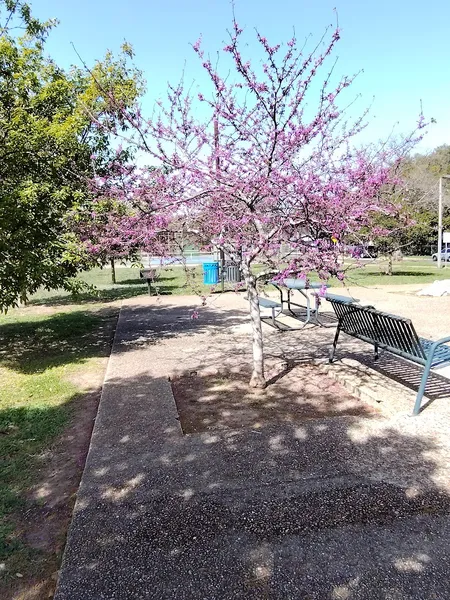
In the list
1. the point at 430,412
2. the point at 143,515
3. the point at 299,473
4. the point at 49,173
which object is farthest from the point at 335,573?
the point at 49,173

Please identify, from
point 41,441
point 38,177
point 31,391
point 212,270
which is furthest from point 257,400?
point 212,270

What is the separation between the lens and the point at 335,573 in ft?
7.28

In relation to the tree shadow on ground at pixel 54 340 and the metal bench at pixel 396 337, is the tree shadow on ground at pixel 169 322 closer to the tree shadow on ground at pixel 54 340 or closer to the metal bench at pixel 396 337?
the tree shadow on ground at pixel 54 340

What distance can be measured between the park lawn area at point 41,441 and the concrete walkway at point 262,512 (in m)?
0.18

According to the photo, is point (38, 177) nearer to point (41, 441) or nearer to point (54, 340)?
point (54, 340)

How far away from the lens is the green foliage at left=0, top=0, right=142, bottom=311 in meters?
5.82

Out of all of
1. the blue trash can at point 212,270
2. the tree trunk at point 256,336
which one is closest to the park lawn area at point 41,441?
the tree trunk at point 256,336

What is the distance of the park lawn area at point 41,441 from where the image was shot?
250 centimetres

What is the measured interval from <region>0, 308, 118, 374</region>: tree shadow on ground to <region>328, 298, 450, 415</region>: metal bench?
166 inches

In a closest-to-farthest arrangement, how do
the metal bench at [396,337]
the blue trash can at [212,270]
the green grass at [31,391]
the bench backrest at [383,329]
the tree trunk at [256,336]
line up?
the green grass at [31,391] < the metal bench at [396,337] < the bench backrest at [383,329] < the tree trunk at [256,336] < the blue trash can at [212,270]

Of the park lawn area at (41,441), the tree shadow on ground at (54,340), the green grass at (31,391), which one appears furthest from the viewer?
the tree shadow on ground at (54,340)

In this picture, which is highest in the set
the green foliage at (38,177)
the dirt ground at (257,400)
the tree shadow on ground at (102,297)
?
the green foliage at (38,177)

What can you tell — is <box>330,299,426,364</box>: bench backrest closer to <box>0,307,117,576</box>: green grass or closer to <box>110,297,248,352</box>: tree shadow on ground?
<box>110,297,248,352</box>: tree shadow on ground

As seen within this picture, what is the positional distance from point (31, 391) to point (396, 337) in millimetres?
4453
